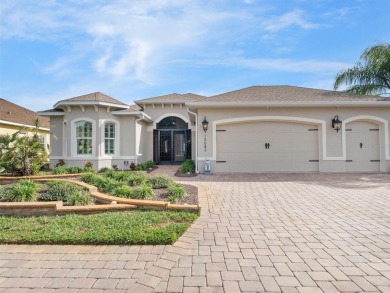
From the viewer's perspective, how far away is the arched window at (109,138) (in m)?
13.1

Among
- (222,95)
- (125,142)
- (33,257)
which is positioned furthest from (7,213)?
(222,95)

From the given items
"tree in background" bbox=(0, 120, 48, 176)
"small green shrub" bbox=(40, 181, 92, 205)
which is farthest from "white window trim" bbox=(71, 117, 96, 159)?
"small green shrub" bbox=(40, 181, 92, 205)

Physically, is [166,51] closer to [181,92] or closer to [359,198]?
[181,92]

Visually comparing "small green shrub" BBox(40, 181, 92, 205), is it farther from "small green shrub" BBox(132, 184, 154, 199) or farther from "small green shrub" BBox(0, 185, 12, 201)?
"small green shrub" BBox(132, 184, 154, 199)

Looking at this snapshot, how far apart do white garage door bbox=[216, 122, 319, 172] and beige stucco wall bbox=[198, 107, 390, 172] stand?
1.24ft

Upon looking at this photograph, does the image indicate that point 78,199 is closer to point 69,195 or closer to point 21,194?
point 69,195

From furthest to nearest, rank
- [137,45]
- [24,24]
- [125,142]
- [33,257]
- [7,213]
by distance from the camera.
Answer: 1. [125,142]
2. [137,45]
3. [24,24]
4. [7,213]
5. [33,257]

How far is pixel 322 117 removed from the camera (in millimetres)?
11117

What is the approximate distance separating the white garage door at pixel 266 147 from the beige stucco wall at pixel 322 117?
38 centimetres

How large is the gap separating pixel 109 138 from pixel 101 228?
9762 mm

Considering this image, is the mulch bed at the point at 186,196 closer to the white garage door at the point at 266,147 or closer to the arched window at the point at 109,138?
the white garage door at the point at 266,147

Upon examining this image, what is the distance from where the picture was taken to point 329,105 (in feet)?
35.4

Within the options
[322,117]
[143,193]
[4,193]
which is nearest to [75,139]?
[4,193]

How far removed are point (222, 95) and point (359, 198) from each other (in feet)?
24.9
